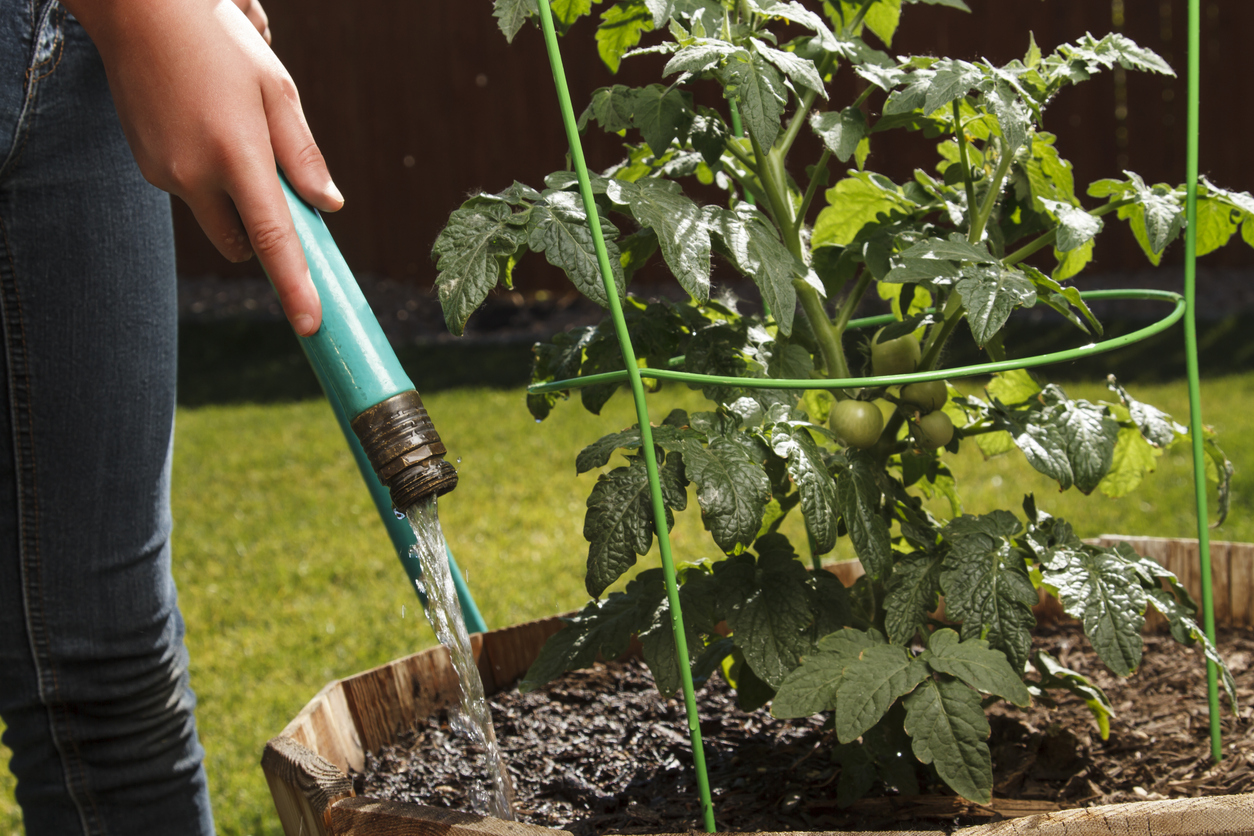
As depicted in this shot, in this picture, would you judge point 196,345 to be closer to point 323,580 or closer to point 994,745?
point 323,580

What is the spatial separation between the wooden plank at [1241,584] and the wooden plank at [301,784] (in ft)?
4.41

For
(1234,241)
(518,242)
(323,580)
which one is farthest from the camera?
(1234,241)

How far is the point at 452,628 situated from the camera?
3.36 ft

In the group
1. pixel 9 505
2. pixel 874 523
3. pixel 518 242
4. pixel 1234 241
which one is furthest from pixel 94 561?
pixel 1234 241

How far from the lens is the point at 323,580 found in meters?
2.91

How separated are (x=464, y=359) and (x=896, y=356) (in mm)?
4596

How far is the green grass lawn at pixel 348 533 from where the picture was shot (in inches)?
91.7

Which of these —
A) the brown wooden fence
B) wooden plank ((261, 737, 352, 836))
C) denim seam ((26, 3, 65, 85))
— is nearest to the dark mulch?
wooden plank ((261, 737, 352, 836))

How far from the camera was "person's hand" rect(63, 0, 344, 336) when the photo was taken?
0.81m

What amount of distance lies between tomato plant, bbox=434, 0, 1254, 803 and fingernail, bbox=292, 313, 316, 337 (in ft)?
0.35

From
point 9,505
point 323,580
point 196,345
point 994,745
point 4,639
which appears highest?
point 196,345

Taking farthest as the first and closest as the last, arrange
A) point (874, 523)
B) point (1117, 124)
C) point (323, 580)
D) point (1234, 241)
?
point (1117, 124) → point (1234, 241) → point (323, 580) → point (874, 523)

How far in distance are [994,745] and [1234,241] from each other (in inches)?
226

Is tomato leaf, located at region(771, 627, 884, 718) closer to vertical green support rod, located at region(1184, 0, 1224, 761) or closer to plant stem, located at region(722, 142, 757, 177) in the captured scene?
A: vertical green support rod, located at region(1184, 0, 1224, 761)
